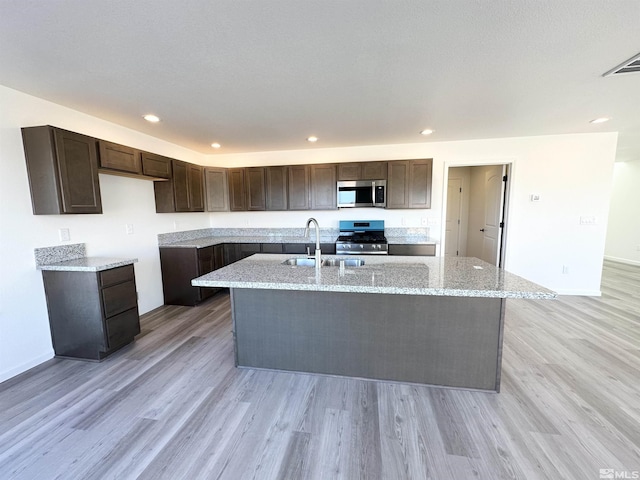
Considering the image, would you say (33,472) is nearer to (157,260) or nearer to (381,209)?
(157,260)

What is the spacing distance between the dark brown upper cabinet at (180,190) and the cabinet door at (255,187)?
2.46 ft

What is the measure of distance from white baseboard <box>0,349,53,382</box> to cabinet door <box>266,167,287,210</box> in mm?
3080

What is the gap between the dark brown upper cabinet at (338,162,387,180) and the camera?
4.07m

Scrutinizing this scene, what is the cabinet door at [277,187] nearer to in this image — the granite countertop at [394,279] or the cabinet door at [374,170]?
the cabinet door at [374,170]

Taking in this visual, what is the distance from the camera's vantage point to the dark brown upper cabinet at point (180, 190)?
3643 millimetres

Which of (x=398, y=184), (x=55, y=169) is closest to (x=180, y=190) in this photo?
(x=55, y=169)

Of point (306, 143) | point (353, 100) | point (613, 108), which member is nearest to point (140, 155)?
point (306, 143)

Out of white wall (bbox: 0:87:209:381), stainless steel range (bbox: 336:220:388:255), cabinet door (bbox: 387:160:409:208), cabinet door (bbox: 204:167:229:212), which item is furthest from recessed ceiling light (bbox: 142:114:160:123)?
cabinet door (bbox: 387:160:409:208)

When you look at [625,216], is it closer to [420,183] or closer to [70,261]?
[420,183]

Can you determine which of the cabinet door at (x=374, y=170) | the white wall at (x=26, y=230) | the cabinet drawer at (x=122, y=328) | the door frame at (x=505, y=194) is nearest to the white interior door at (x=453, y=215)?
the door frame at (x=505, y=194)

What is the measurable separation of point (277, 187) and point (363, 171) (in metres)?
1.41

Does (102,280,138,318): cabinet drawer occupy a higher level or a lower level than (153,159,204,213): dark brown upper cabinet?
lower

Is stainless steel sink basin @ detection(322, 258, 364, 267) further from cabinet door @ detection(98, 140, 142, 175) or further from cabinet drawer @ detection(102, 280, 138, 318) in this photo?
cabinet door @ detection(98, 140, 142, 175)

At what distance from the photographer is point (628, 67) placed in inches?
76.4
